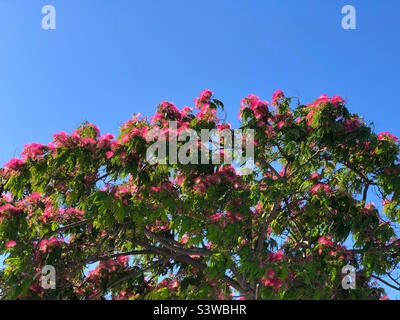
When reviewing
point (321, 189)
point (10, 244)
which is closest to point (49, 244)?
point (10, 244)

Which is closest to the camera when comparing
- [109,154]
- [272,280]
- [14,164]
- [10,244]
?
[272,280]

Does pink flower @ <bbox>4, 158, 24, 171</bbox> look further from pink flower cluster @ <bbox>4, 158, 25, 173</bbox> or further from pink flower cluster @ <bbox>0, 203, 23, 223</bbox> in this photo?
pink flower cluster @ <bbox>0, 203, 23, 223</bbox>

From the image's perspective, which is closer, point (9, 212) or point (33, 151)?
point (9, 212)

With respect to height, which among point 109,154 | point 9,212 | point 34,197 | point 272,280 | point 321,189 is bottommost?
point 272,280

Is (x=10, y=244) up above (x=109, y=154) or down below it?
below

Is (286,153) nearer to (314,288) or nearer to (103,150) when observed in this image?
(314,288)

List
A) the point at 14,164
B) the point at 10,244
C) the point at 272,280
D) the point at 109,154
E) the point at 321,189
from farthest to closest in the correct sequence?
the point at 321,189 < the point at 109,154 < the point at 14,164 < the point at 10,244 < the point at 272,280

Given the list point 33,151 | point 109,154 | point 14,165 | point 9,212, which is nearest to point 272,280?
point 109,154

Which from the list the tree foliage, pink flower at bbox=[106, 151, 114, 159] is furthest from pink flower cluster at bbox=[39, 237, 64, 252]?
pink flower at bbox=[106, 151, 114, 159]

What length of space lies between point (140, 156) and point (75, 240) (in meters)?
2.47

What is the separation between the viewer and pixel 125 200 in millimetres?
7734

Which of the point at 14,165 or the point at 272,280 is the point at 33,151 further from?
the point at 272,280

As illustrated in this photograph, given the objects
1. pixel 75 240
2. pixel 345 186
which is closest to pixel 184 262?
pixel 75 240

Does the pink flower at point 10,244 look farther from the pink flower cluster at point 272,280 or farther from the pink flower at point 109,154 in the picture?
the pink flower cluster at point 272,280
